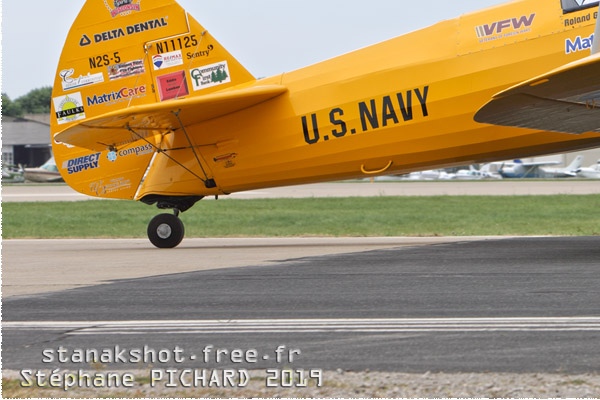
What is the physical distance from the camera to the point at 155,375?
5.75 m

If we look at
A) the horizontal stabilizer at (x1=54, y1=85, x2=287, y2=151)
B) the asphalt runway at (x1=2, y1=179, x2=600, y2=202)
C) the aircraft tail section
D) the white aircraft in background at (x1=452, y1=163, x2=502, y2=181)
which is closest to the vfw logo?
the horizontal stabilizer at (x1=54, y1=85, x2=287, y2=151)

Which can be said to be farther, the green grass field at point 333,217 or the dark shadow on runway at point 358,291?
the green grass field at point 333,217

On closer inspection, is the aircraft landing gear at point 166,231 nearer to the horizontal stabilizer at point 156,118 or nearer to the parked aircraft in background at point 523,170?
the horizontal stabilizer at point 156,118

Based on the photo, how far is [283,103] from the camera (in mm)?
14992

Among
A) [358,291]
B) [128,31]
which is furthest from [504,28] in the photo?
[128,31]

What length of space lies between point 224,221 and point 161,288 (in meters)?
15.1

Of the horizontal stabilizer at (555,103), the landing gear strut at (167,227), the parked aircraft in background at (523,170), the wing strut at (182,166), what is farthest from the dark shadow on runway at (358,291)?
the parked aircraft in background at (523,170)

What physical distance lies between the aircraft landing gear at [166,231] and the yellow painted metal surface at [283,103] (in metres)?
0.63

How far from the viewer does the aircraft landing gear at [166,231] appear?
16234 millimetres

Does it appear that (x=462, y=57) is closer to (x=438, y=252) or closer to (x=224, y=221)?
(x=438, y=252)

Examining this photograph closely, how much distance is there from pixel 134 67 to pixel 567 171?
6223cm

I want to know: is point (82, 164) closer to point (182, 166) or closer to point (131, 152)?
point (131, 152)

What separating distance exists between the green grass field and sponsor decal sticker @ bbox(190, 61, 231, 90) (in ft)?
17.2

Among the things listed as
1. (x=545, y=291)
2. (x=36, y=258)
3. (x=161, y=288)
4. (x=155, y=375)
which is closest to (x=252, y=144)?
(x=36, y=258)
